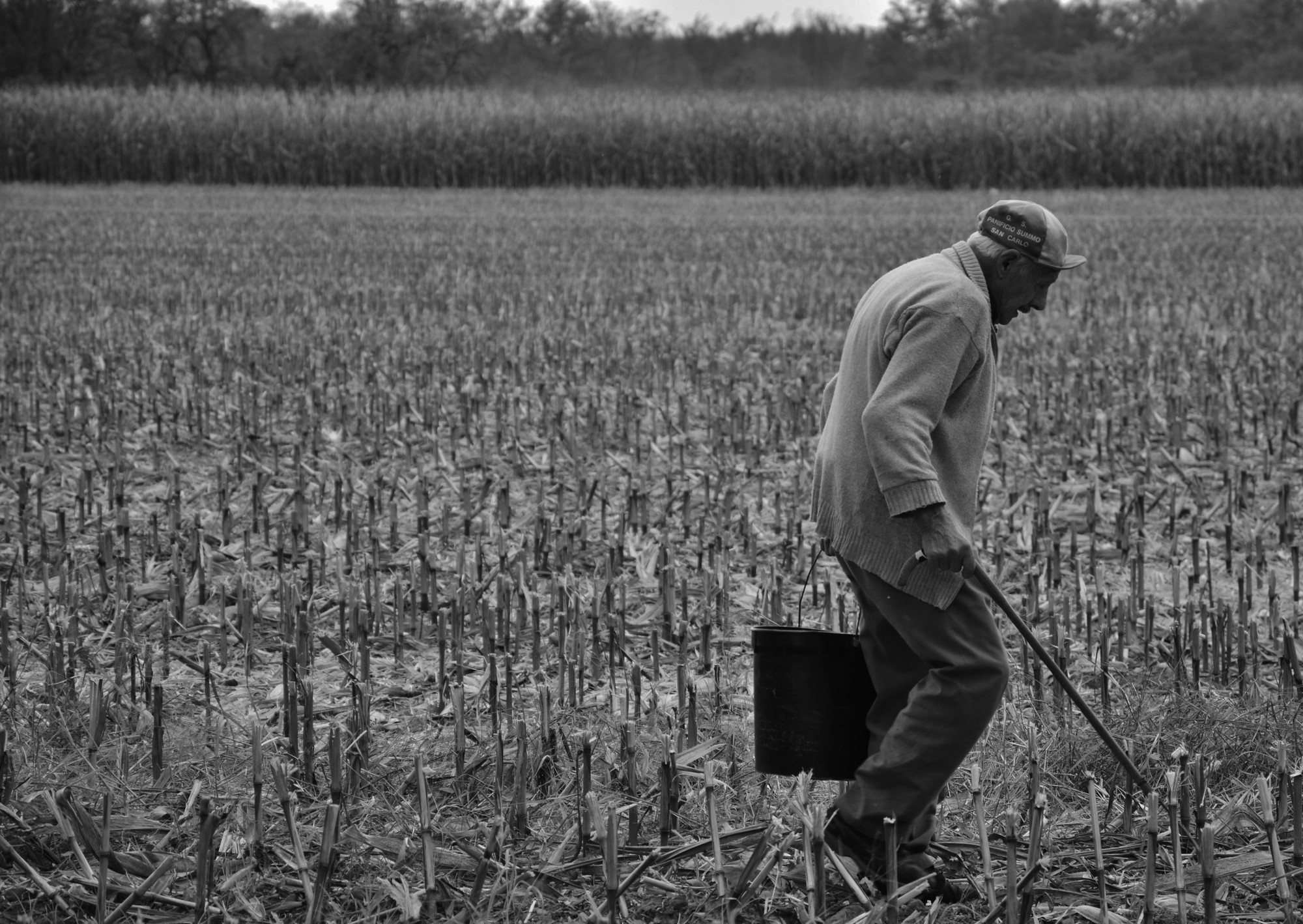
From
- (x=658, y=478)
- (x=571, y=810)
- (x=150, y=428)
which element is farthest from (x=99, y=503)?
(x=571, y=810)

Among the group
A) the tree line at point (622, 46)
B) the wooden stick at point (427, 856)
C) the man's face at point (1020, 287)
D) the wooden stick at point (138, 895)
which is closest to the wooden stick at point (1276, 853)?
the man's face at point (1020, 287)

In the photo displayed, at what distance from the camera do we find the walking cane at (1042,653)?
10.5 feet

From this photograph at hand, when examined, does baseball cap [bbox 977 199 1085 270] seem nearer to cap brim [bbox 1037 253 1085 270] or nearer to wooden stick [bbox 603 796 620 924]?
cap brim [bbox 1037 253 1085 270]

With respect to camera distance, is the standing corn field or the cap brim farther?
the standing corn field

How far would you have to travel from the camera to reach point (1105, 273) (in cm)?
1483

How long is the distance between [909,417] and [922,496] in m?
0.17

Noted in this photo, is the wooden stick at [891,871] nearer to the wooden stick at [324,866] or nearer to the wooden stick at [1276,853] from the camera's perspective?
the wooden stick at [1276,853]

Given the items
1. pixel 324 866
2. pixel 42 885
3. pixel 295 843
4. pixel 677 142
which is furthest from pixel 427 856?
pixel 677 142

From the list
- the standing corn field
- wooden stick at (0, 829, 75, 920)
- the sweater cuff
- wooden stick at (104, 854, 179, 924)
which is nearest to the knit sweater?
the sweater cuff

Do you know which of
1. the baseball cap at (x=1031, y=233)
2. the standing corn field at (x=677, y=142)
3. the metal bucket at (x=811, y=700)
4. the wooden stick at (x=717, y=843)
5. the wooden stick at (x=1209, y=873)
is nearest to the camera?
the wooden stick at (x=1209, y=873)

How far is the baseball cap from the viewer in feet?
10.7

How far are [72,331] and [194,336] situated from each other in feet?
2.97

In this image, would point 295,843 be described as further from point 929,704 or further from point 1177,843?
point 1177,843

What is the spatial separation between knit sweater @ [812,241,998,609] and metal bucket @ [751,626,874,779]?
28 centimetres
